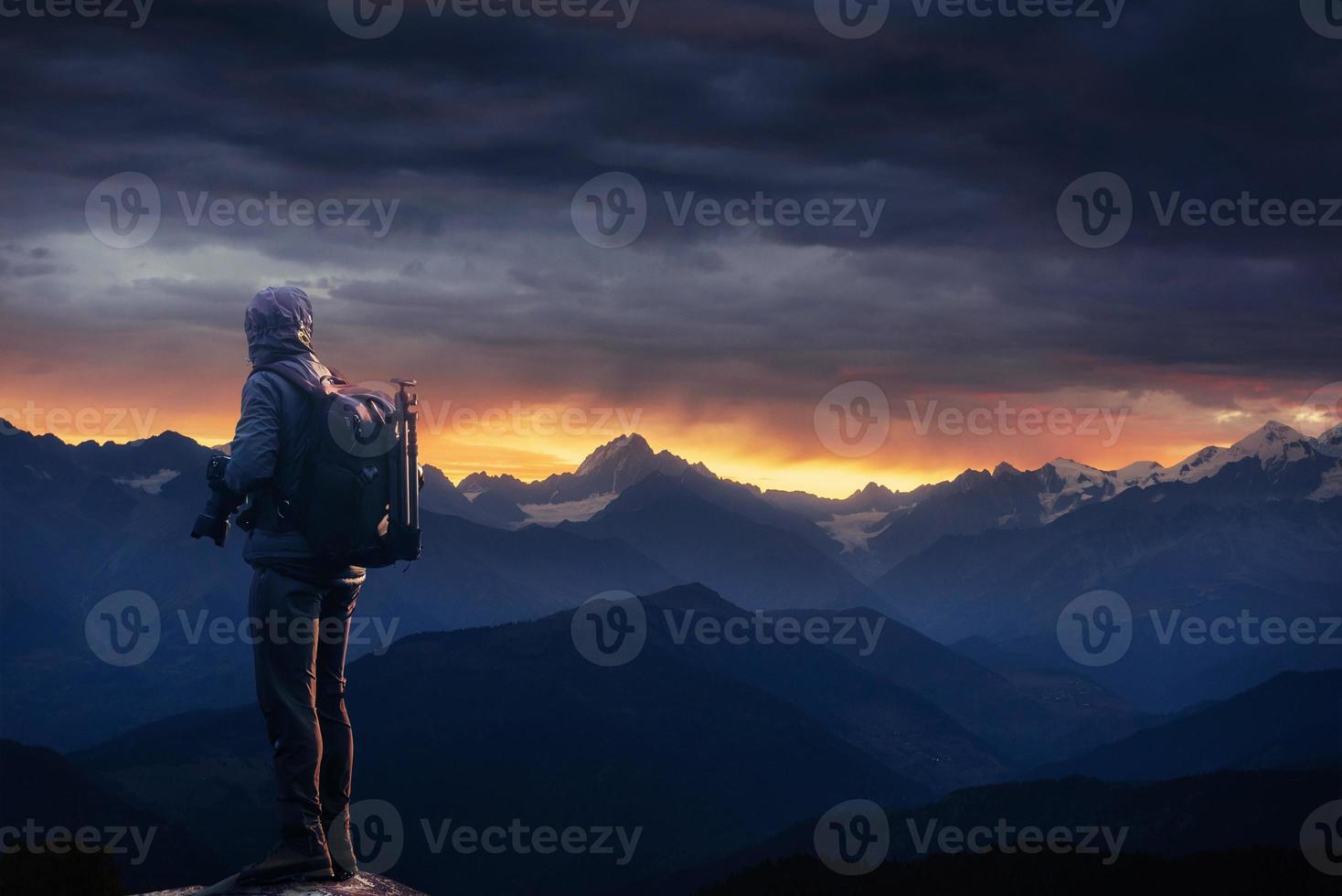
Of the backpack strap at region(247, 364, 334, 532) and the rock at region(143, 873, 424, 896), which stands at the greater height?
the backpack strap at region(247, 364, 334, 532)

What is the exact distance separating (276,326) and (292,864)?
6.33 m

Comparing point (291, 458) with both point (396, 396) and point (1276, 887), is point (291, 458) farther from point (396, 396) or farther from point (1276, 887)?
point (1276, 887)

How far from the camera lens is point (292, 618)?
15297mm

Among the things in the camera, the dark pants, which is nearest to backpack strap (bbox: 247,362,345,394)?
the camera

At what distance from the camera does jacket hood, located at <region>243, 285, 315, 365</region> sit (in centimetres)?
1565

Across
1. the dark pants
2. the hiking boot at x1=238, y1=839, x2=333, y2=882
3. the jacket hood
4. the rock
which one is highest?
the jacket hood

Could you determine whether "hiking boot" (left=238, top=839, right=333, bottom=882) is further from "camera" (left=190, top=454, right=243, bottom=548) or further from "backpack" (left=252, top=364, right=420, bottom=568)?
"camera" (left=190, top=454, right=243, bottom=548)

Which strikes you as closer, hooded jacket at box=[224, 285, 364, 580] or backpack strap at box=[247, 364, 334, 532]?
hooded jacket at box=[224, 285, 364, 580]

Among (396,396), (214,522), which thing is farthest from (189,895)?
(396,396)

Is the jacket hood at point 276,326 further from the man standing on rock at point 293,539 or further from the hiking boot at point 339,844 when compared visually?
the hiking boot at point 339,844

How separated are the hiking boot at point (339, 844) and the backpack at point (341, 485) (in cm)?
329

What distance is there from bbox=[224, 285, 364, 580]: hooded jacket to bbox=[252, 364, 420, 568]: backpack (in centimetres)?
10

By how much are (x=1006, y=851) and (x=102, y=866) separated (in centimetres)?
13327

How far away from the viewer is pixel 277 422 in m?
15.1
